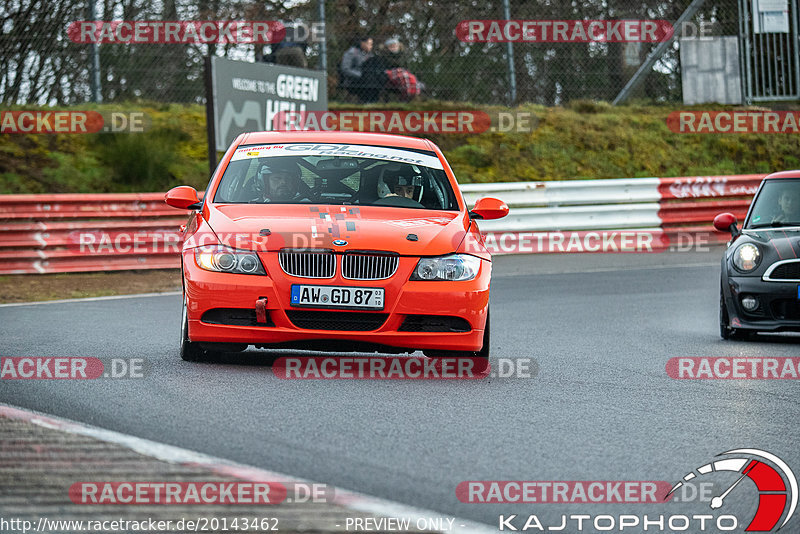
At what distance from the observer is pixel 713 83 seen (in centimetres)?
2523

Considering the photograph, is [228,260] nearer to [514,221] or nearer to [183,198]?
[183,198]

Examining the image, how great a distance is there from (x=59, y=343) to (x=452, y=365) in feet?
8.92

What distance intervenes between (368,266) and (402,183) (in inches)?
52.9

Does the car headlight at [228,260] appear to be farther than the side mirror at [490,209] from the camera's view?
No

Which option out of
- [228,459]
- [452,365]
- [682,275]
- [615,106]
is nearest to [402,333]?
[452,365]

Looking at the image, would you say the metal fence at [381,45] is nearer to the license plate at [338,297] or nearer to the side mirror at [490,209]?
the side mirror at [490,209]

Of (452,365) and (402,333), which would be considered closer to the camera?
(402,333)

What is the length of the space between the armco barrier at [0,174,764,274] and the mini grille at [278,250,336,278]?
30.0 ft

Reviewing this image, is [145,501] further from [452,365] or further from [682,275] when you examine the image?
[682,275]

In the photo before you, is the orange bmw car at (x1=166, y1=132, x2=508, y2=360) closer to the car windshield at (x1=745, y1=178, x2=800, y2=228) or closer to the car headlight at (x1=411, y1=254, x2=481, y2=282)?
the car headlight at (x1=411, y1=254, x2=481, y2=282)

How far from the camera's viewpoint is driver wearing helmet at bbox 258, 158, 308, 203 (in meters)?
8.31

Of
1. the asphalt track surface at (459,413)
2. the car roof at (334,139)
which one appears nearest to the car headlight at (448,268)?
the asphalt track surface at (459,413)

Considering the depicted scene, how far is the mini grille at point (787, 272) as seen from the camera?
9.95 metres

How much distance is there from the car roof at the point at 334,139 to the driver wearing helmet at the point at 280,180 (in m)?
0.38
